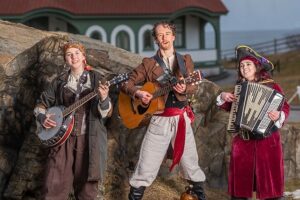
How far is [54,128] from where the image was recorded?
5270 mm

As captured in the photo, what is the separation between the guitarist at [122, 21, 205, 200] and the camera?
5621mm

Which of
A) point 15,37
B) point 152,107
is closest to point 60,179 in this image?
point 152,107

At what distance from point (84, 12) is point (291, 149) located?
16.8 meters

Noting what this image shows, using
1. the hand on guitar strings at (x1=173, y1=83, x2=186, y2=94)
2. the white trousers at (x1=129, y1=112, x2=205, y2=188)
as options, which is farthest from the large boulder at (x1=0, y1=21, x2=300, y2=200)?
the hand on guitar strings at (x1=173, y1=83, x2=186, y2=94)

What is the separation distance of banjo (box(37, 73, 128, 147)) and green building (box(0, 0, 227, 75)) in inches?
720

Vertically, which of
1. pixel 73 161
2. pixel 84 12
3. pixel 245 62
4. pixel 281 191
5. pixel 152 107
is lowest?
pixel 281 191

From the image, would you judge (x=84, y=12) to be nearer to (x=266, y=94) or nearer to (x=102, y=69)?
(x=102, y=69)

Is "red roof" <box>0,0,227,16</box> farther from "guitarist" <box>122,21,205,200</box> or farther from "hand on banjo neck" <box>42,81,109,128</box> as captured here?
"hand on banjo neck" <box>42,81,109,128</box>

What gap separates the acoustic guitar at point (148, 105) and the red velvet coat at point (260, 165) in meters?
0.58

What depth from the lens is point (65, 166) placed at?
5.43 metres

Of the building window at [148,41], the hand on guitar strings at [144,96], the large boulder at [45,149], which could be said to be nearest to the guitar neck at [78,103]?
the hand on guitar strings at [144,96]

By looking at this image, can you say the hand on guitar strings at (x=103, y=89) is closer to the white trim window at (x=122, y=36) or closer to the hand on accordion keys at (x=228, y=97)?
the hand on accordion keys at (x=228, y=97)

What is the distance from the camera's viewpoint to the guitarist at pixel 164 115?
5621 millimetres

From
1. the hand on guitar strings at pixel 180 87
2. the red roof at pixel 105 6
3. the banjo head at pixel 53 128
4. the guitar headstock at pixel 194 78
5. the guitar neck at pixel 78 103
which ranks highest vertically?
the red roof at pixel 105 6
